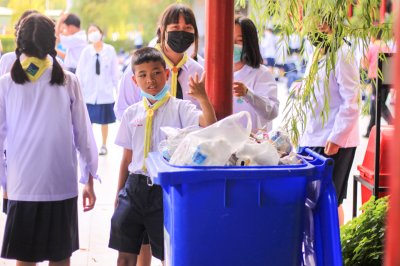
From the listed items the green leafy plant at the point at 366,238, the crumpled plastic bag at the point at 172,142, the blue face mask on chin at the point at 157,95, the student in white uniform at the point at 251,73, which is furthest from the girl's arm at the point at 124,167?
the green leafy plant at the point at 366,238

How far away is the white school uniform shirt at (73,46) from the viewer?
9156mm

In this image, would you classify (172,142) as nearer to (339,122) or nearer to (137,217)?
(137,217)

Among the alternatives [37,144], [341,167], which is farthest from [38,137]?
[341,167]

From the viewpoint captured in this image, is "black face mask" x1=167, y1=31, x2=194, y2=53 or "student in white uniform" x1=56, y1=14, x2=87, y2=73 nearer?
"black face mask" x1=167, y1=31, x2=194, y2=53

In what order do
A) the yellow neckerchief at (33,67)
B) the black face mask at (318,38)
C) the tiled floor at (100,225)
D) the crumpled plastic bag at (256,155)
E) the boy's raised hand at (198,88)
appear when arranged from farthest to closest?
the tiled floor at (100,225), the yellow neckerchief at (33,67), the black face mask at (318,38), the boy's raised hand at (198,88), the crumpled plastic bag at (256,155)

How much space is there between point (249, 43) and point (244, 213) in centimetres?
183

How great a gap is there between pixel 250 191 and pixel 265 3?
3.53ft

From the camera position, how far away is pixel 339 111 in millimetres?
4109

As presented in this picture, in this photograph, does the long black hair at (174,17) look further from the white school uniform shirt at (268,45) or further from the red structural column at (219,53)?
the white school uniform shirt at (268,45)

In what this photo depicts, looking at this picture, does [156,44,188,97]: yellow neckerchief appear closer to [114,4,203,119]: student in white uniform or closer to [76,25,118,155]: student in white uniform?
[114,4,203,119]: student in white uniform

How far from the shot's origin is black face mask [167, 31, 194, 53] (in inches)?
141

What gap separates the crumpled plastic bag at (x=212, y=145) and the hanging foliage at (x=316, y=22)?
2.10 ft

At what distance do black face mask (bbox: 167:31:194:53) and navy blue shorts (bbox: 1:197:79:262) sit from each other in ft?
3.22

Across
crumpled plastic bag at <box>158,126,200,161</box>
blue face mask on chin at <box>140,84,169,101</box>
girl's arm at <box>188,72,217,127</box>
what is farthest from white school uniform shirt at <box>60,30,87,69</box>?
crumpled plastic bag at <box>158,126,200,161</box>
